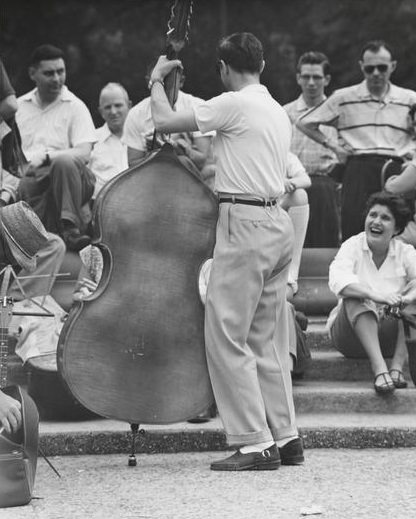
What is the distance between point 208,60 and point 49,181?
4.93 metres

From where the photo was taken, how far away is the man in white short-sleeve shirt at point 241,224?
18.1 feet

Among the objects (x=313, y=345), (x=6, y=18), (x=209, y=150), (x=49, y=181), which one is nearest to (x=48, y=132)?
(x=49, y=181)

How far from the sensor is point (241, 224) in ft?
18.2

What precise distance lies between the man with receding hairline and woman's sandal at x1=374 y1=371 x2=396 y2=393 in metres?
2.67

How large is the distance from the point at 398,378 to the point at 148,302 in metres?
1.84

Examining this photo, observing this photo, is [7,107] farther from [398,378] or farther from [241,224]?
[398,378]

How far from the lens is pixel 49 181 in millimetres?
7812

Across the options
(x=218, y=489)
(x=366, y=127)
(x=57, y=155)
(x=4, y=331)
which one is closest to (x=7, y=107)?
(x=57, y=155)

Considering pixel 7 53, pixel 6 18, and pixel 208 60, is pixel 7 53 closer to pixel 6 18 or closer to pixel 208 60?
pixel 6 18

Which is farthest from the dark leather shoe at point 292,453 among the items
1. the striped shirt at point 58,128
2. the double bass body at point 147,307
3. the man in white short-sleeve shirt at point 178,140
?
the striped shirt at point 58,128

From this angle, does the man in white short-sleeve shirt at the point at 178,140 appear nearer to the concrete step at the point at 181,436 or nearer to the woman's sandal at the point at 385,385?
the woman's sandal at the point at 385,385

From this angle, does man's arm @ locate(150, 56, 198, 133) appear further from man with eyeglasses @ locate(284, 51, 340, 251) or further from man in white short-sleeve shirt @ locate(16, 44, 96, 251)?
man with eyeglasses @ locate(284, 51, 340, 251)

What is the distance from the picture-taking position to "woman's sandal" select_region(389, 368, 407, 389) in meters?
→ 6.71

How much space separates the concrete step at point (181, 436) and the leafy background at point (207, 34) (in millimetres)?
6532
